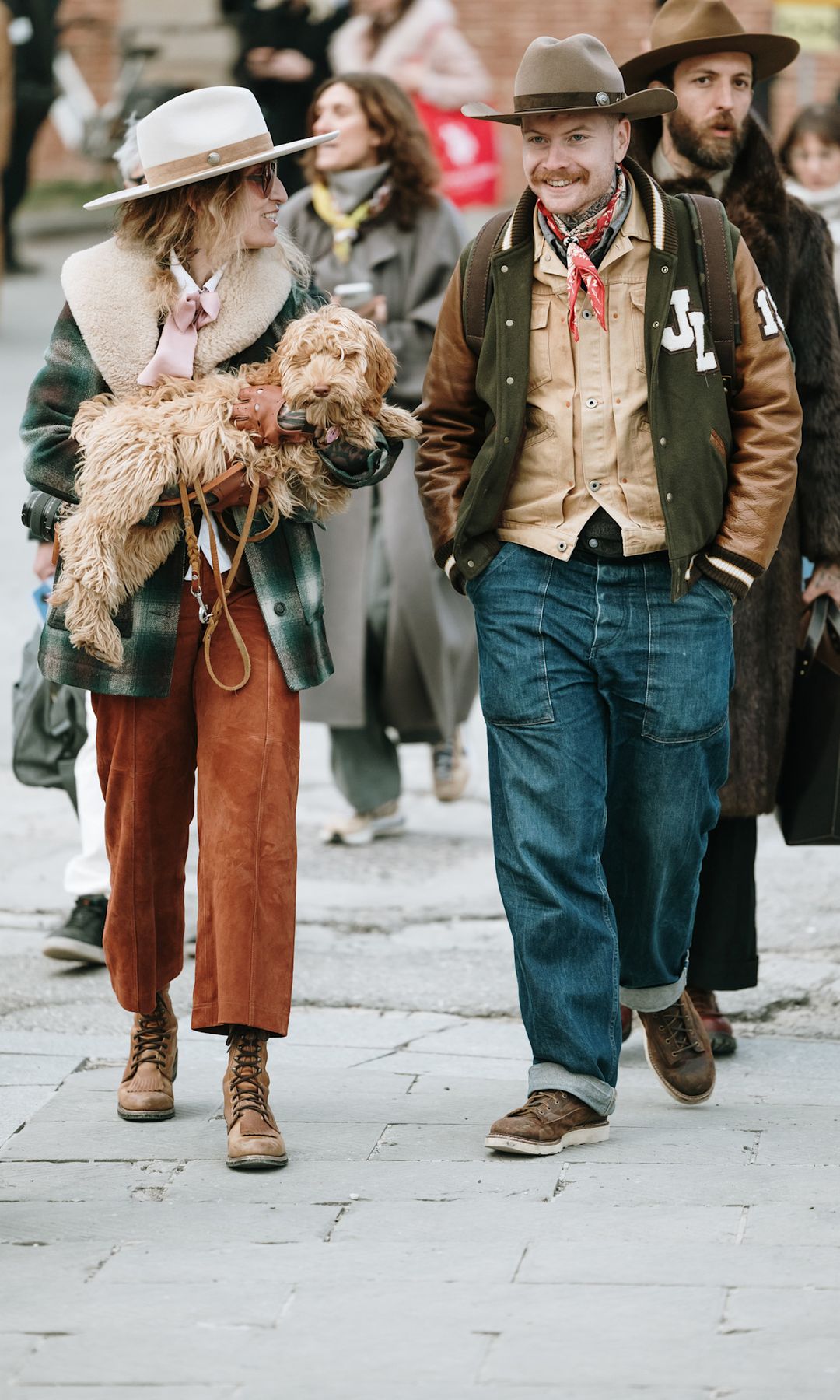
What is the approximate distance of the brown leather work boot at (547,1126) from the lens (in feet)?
13.9

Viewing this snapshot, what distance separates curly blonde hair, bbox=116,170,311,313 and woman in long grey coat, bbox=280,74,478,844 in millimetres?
2533

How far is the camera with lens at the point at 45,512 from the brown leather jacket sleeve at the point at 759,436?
132 cm

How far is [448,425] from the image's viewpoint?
4.48m

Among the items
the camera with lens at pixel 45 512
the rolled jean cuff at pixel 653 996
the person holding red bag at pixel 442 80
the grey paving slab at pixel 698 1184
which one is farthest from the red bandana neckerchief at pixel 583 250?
the person holding red bag at pixel 442 80

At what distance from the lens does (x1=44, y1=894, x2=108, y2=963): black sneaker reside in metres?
5.78

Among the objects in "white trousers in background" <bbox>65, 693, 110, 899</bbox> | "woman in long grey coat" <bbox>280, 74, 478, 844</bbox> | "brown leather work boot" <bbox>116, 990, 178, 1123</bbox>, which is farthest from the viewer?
"woman in long grey coat" <bbox>280, 74, 478, 844</bbox>

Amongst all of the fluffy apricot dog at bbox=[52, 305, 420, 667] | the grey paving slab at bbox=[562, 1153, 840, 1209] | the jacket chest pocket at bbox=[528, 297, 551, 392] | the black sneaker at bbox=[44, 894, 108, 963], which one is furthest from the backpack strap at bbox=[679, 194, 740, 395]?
the black sneaker at bbox=[44, 894, 108, 963]

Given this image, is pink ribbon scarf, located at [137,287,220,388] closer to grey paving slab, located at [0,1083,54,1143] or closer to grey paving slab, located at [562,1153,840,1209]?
grey paving slab, located at [0,1083,54,1143]

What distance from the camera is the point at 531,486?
4.30 metres

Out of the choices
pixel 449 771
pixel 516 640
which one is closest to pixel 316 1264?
pixel 516 640

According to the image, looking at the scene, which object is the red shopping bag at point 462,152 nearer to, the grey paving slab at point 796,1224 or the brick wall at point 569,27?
the brick wall at point 569,27

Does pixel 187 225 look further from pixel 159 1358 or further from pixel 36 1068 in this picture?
pixel 159 1358

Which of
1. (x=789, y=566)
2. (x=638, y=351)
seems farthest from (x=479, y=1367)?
(x=789, y=566)

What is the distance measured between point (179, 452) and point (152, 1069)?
4.37 ft
